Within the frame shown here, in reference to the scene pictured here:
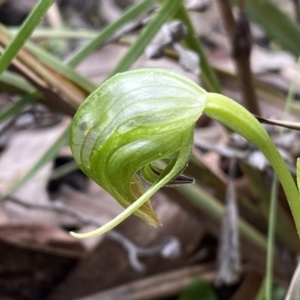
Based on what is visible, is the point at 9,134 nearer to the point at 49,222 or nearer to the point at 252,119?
the point at 49,222

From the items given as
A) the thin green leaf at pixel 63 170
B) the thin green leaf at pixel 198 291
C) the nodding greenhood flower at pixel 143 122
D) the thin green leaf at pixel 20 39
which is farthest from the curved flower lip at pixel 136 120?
the thin green leaf at pixel 63 170

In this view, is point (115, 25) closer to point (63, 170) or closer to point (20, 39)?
point (20, 39)

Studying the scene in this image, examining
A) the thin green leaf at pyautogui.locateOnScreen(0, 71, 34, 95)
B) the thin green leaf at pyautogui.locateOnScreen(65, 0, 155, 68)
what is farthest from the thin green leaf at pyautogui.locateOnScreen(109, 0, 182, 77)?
the thin green leaf at pyautogui.locateOnScreen(0, 71, 34, 95)

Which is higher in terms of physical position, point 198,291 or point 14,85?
point 14,85

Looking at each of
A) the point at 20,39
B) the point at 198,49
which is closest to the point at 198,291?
the point at 198,49

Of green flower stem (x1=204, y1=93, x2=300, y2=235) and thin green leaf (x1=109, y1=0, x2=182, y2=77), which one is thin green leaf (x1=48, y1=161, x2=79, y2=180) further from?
green flower stem (x1=204, y1=93, x2=300, y2=235)

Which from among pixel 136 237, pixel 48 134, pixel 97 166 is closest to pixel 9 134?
pixel 48 134

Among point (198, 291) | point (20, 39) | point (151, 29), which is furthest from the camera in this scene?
point (198, 291)
